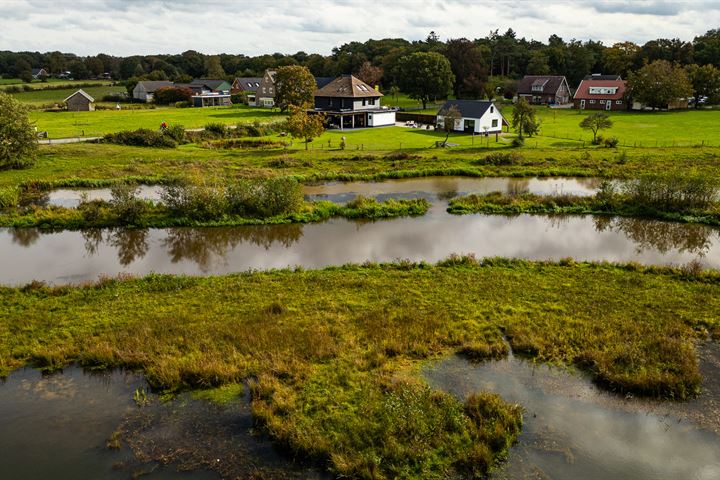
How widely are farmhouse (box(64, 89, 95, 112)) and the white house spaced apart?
5385 cm

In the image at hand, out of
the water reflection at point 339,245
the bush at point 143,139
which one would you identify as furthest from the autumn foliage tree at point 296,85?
the water reflection at point 339,245

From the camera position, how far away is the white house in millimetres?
53875

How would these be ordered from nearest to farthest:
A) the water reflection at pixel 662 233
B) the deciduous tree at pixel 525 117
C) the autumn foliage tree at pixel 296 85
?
1. the water reflection at pixel 662 233
2. the deciduous tree at pixel 525 117
3. the autumn foliage tree at pixel 296 85

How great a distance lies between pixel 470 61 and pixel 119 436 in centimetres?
8223

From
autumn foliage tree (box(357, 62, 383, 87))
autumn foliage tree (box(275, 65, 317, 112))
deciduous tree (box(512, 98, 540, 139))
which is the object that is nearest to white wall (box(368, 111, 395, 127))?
autumn foliage tree (box(275, 65, 317, 112))

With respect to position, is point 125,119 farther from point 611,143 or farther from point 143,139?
Answer: point 611,143

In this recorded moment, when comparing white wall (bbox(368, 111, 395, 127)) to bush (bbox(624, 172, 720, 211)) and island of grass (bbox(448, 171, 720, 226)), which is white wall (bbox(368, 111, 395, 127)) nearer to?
island of grass (bbox(448, 171, 720, 226))

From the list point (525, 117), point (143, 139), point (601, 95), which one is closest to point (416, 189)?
point (525, 117)

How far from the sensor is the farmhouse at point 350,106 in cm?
6088

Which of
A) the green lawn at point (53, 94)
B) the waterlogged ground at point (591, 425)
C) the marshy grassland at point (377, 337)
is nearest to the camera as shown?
the waterlogged ground at point (591, 425)

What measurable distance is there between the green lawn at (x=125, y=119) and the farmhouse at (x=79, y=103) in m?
2.68

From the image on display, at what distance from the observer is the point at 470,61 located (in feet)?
273

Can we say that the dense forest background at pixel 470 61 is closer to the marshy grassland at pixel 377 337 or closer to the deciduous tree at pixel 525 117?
the deciduous tree at pixel 525 117

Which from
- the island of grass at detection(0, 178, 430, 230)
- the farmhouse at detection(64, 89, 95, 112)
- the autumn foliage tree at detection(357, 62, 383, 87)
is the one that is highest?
the autumn foliage tree at detection(357, 62, 383, 87)
